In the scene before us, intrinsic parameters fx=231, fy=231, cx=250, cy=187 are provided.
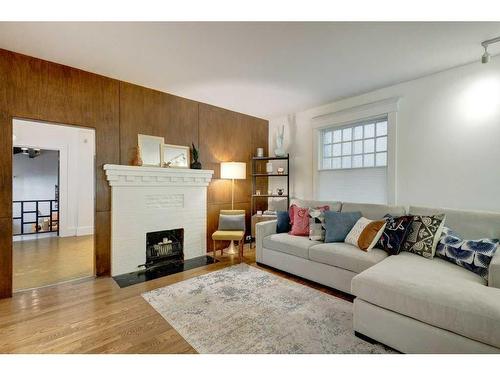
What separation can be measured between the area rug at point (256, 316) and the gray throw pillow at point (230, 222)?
1.01 m

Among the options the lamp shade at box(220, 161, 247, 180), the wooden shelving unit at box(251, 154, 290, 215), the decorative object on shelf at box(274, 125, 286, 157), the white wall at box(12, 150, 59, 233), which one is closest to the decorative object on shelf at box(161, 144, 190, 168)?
the lamp shade at box(220, 161, 247, 180)

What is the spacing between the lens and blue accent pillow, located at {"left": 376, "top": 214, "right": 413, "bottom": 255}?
2.28 m

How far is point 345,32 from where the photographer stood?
6.49 feet

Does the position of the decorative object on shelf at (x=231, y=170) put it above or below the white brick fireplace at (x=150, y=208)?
above

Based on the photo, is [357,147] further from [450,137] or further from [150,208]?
[150,208]

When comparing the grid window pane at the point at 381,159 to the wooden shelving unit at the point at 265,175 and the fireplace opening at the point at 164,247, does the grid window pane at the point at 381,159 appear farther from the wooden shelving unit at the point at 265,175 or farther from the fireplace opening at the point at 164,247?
the fireplace opening at the point at 164,247

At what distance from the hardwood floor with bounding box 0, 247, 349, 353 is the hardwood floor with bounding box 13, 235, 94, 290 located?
29 cm

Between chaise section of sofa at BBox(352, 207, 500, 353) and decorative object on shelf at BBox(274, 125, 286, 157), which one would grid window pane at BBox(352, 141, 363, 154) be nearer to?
decorative object on shelf at BBox(274, 125, 286, 157)

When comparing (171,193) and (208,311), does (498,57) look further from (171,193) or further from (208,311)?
(171,193)

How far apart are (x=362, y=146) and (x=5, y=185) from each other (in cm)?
440

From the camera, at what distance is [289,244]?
2879mm

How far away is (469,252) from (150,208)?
3.43 m

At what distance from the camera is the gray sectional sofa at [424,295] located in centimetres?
A: 130

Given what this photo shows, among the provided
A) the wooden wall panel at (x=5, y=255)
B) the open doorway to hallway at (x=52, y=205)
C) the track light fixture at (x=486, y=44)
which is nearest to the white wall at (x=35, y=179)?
the open doorway to hallway at (x=52, y=205)
